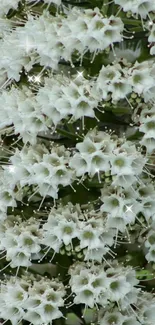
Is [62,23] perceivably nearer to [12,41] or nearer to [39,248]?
[12,41]

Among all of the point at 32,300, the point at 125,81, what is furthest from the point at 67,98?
the point at 32,300

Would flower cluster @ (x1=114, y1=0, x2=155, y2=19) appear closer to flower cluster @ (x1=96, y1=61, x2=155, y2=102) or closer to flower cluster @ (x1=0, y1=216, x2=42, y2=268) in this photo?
flower cluster @ (x1=96, y1=61, x2=155, y2=102)

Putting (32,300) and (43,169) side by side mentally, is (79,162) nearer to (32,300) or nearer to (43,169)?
(43,169)

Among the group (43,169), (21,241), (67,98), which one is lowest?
(21,241)

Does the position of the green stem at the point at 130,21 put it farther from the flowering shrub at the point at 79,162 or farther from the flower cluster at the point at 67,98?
the flower cluster at the point at 67,98

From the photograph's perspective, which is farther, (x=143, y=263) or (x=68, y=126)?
(x=143, y=263)

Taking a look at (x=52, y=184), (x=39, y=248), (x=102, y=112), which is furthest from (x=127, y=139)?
(x=39, y=248)

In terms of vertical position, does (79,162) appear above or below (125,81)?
below

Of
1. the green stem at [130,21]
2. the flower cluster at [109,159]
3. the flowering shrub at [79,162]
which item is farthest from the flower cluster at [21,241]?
the green stem at [130,21]

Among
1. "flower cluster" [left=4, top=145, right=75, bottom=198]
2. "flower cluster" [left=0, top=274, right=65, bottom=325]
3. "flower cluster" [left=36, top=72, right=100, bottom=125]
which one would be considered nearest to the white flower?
"flower cluster" [left=36, top=72, right=100, bottom=125]
